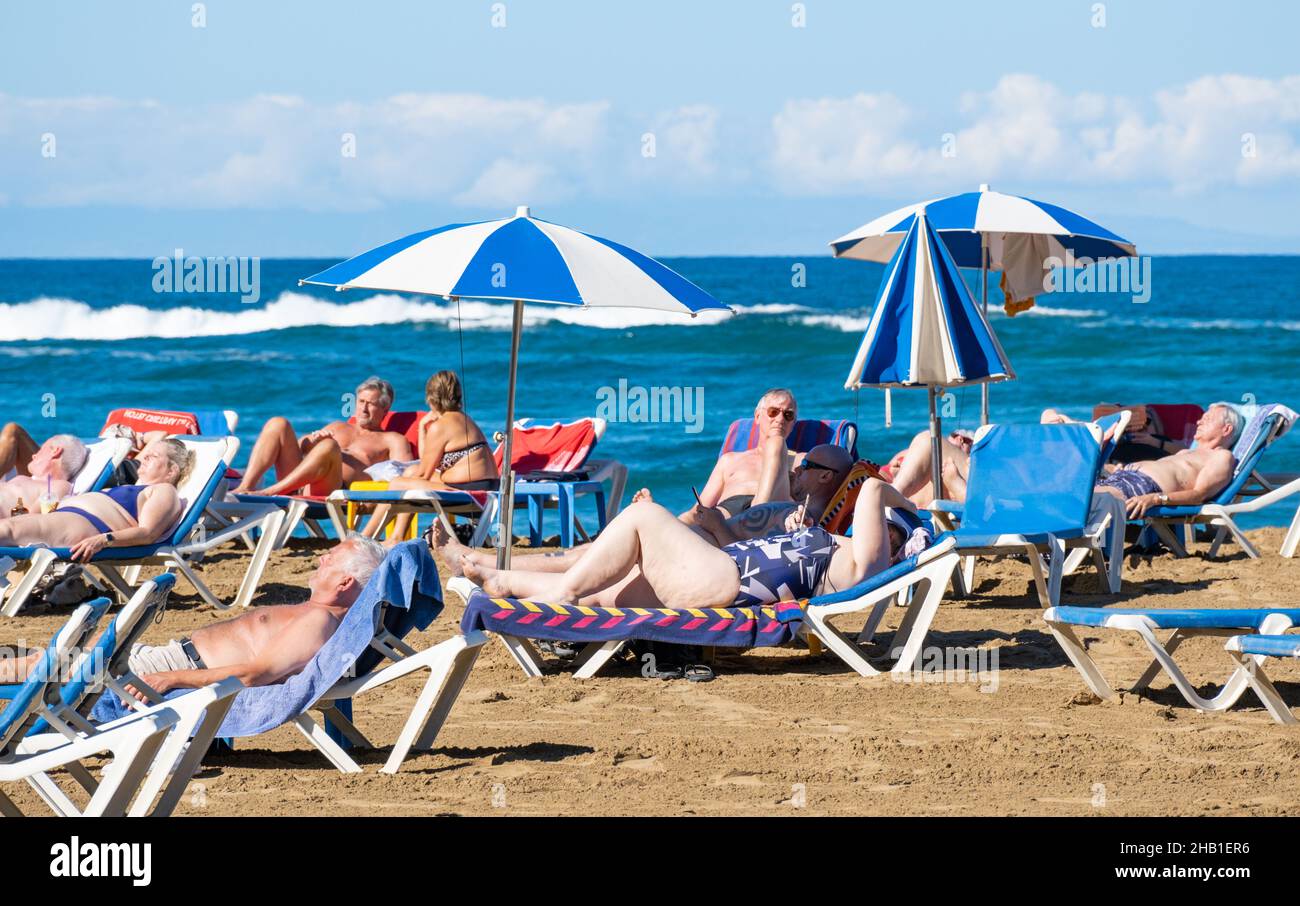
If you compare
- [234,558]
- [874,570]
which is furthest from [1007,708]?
[234,558]

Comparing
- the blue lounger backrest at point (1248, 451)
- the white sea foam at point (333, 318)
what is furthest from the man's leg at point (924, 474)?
the white sea foam at point (333, 318)

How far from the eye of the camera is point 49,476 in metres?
8.34

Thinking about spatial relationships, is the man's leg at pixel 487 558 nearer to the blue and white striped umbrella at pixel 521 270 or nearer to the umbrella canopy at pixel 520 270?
the umbrella canopy at pixel 520 270

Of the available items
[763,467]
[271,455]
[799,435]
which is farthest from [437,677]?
[271,455]

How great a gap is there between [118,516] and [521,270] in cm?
241

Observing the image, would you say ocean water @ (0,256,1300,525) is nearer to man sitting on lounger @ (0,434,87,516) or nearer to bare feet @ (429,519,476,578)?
man sitting on lounger @ (0,434,87,516)

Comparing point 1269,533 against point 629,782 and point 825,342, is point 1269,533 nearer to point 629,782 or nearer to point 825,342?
point 629,782

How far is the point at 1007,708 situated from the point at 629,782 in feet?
5.03

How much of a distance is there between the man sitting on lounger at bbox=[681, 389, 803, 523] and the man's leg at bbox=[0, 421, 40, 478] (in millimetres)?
3848

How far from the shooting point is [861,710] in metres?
5.58

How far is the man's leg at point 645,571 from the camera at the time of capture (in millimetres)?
5949

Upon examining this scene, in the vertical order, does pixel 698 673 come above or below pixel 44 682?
below

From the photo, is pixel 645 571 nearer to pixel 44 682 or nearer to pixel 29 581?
pixel 44 682

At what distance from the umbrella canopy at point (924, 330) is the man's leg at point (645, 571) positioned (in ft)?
5.43
